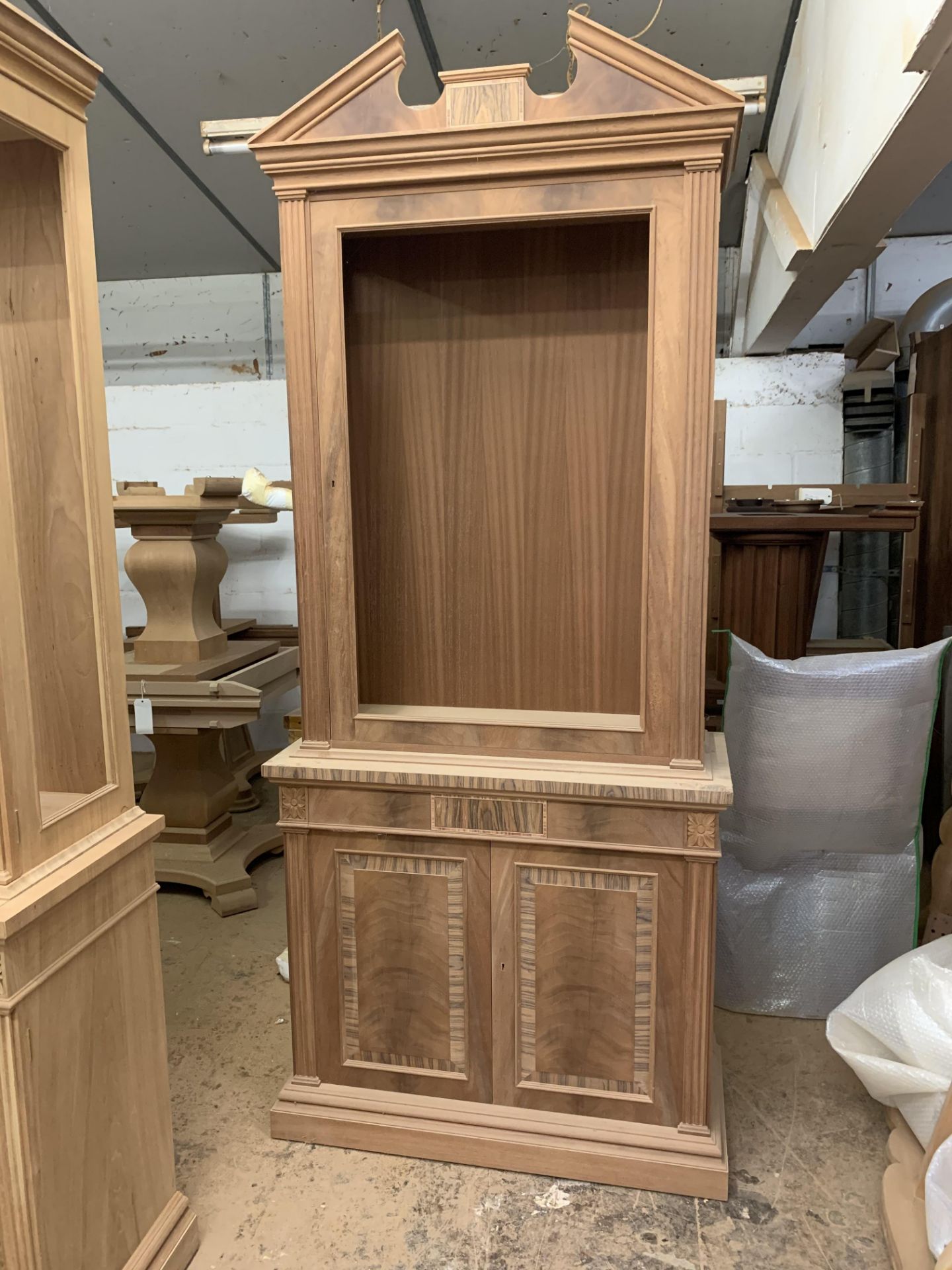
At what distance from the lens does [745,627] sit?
8.56 feet

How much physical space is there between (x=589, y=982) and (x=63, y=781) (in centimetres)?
101

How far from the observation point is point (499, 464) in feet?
5.85

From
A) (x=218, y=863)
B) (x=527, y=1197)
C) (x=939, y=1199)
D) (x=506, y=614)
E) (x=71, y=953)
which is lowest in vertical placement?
(x=527, y=1197)

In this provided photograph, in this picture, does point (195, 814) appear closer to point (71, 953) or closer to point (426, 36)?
point (71, 953)

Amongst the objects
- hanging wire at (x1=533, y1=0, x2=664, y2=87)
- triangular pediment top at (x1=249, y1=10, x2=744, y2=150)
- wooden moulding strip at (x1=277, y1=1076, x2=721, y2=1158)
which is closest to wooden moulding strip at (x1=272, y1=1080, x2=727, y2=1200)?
wooden moulding strip at (x1=277, y1=1076, x2=721, y2=1158)

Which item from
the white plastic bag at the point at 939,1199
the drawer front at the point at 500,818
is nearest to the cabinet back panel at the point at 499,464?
the drawer front at the point at 500,818

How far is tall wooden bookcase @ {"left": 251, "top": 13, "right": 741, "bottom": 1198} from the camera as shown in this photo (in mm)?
1470

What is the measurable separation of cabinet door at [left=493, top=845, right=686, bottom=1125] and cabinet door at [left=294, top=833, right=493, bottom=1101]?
44mm

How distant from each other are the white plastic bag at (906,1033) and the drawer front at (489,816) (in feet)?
2.52

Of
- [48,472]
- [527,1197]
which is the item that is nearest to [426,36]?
[48,472]

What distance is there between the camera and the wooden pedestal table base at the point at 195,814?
2.88 meters

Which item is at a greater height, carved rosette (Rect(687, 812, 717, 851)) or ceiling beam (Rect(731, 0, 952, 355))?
ceiling beam (Rect(731, 0, 952, 355))

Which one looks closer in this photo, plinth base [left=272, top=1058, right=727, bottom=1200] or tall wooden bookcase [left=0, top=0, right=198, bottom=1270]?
tall wooden bookcase [left=0, top=0, right=198, bottom=1270]

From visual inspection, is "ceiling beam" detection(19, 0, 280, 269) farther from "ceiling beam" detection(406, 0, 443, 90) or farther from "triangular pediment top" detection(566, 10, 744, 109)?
"triangular pediment top" detection(566, 10, 744, 109)
